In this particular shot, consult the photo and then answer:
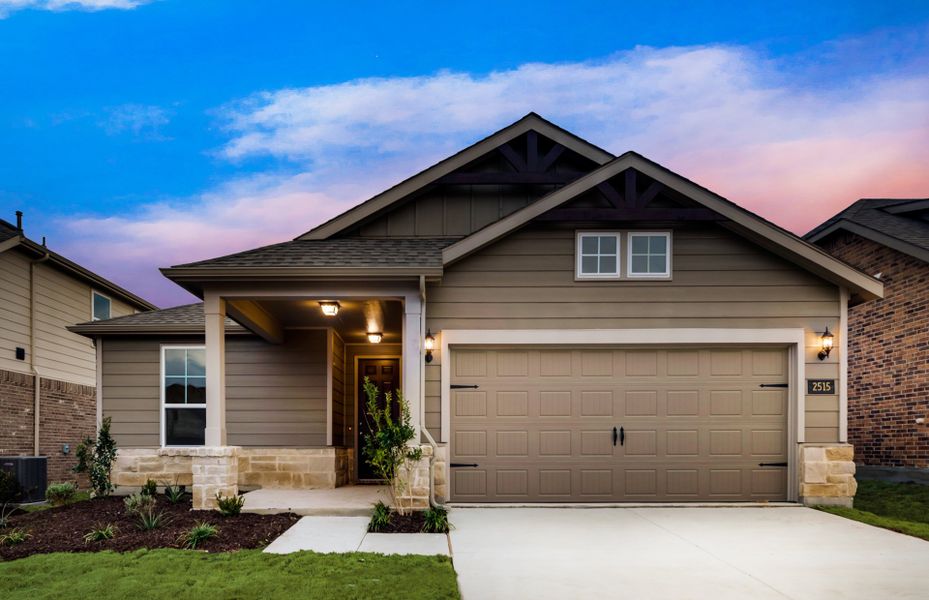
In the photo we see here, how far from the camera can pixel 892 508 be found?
30.5ft

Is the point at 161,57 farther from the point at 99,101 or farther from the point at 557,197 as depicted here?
the point at 557,197

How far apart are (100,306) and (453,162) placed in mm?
13319

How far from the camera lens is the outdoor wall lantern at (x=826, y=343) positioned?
354 inches

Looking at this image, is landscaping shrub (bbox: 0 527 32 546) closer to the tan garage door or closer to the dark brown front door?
the tan garage door

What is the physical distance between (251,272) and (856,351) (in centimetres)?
1166

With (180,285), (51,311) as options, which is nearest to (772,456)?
(180,285)

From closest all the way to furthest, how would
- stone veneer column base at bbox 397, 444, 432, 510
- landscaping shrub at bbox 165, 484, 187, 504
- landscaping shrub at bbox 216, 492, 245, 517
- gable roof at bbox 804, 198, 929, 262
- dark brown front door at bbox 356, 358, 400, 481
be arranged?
landscaping shrub at bbox 216, 492, 245, 517 → stone veneer column base at bbox 397, 444, 432, 510 → landscaping shrub at bbox 165, 484, 187, 504 → gable roof at bbox 804, 198, 929, 262 → dark brown front door at bbox 356, 358, 400, 481

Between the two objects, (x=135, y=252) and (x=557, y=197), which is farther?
(x=135, y=252)

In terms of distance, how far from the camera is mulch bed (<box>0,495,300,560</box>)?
21.1ft

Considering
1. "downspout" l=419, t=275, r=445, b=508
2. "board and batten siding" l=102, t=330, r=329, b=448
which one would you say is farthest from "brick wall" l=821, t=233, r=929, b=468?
"board and batten siding" l=102, t=330, r=329, b=448

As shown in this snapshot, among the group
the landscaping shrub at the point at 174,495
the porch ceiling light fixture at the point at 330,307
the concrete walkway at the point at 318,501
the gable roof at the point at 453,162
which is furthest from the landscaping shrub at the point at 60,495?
the gable roof at the point at 453,162

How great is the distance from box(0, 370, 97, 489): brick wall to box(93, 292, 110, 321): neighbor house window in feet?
6.81

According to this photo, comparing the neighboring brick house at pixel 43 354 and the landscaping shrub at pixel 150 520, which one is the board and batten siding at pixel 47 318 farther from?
the landscaping shrub at pixel 150 520

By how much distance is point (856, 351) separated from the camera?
13078 millimetres
